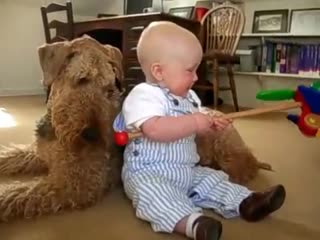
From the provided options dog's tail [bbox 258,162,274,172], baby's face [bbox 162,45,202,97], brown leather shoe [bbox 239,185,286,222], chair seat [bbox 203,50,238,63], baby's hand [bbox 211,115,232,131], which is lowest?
dog's tail [bbox 258,162,274,172]

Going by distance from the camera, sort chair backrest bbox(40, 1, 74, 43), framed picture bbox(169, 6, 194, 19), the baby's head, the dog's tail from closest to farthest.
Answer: the baby's head, the dog's tail, chair backrest bbox(40, 1, 74, 43), framed picture bbox(169, 6, 194, 19)

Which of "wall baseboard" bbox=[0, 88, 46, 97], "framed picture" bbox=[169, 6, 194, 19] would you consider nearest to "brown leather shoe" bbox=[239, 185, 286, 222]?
"framed picture" bbox=[169, 6, 194, 19]

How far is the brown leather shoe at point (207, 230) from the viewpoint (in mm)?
876

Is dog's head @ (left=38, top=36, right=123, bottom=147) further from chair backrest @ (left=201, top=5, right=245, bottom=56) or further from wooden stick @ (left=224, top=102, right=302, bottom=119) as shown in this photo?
chair backrest @ (left=201, top=5, right=245, bottom=56)

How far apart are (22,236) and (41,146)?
0.41 meters

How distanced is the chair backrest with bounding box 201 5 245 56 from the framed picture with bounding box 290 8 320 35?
43 centimetres

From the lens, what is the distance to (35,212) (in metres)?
1.05

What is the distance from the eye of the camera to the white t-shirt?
106 centimetres

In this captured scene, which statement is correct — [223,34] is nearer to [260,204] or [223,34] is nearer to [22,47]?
[22,47]

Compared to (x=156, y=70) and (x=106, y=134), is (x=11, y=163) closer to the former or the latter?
(x=106, y=134)

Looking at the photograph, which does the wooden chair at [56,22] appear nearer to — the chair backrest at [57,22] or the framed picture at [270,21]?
the chair backrest at [57,22]

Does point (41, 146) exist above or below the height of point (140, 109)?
below

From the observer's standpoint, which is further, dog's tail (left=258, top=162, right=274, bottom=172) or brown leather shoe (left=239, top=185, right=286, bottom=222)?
dog's tail (left=258, top=162, right=274, bottom=172)

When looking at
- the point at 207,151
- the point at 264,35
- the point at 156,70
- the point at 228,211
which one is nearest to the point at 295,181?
the point at 207,151
